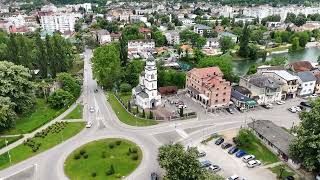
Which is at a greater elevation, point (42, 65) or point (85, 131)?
point (42, 65)

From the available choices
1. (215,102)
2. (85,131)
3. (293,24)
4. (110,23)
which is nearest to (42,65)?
(85,131)

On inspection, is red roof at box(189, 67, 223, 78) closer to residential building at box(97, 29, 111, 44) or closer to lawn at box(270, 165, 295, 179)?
lawn at box(270, 165, 295, 179)

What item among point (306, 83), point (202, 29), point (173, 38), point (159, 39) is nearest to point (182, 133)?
point (306, 83)

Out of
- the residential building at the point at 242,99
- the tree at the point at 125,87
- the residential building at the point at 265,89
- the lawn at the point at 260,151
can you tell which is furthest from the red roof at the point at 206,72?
the lawn at the point at 260,151

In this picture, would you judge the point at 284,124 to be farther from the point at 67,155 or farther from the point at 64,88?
the point at 64,88

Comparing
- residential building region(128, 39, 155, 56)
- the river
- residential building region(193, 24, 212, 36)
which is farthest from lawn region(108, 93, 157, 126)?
residential building region(193, 24, 212, 36)

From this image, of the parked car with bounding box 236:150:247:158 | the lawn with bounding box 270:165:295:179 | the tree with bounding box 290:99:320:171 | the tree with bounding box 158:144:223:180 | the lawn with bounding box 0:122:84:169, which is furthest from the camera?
the lawn with bounding box 0:122:84:169
